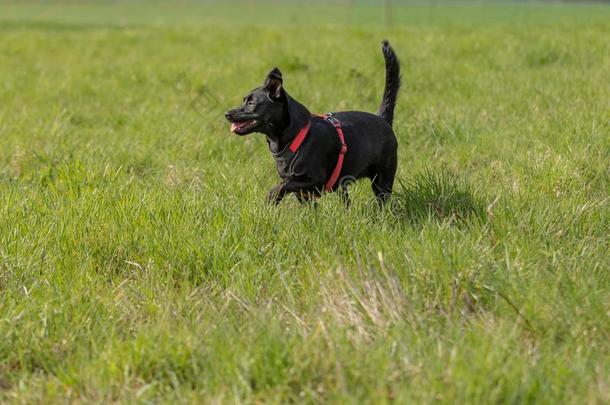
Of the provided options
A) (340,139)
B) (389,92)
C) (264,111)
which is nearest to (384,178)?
(340,139)

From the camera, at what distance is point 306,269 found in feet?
11.4

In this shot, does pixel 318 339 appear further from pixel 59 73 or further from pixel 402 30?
pixel 402 30

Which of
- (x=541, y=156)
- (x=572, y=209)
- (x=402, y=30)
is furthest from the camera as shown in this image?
(x=402, y=30)

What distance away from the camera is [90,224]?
415cm

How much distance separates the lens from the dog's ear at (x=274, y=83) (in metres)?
4.52

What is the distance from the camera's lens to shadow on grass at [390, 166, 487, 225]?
4105 millimetres

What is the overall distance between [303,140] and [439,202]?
0.89 metres

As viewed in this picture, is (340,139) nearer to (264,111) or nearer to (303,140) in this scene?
(303,140)

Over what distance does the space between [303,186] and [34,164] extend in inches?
106

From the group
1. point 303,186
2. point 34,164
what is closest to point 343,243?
point 303,186

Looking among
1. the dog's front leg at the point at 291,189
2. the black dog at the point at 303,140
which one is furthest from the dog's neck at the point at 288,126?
the dog's front leg at the point at 291,189

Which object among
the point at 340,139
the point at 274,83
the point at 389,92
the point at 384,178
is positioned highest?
the point at 274,83

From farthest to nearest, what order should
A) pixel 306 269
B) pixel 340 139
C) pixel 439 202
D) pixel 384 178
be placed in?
pixel 384 178
pixel 340 139
pixel 439 202
pixel 306 269

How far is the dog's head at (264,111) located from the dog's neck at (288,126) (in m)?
0.02
